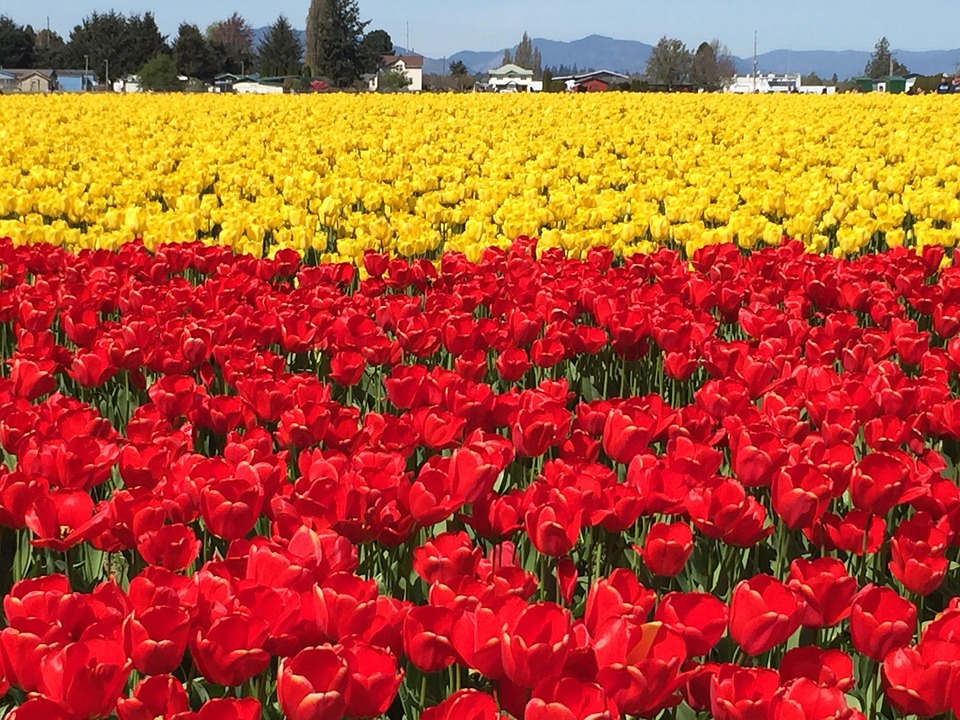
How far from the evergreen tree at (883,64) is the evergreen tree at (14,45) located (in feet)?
295

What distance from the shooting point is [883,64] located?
5866 inches

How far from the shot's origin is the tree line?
87.4 metres

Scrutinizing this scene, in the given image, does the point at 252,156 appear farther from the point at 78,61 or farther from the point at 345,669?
the point at 78,61

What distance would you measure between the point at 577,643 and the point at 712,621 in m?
0.23

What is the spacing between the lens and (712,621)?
189cm

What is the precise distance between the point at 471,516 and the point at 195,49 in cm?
10316

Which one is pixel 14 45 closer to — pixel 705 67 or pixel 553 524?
pixel 705 67

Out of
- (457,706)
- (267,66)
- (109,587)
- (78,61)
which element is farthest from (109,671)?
(78,61)

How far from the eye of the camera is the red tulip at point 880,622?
195 cm

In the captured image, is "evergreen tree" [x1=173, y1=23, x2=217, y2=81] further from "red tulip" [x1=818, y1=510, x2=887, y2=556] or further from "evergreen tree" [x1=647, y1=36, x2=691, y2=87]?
"red tulip" [x1=818, y1=510, x2=887, y2=556]

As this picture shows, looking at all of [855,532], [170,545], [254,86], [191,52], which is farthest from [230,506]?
[191,52]

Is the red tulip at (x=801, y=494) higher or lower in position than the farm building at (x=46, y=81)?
lower

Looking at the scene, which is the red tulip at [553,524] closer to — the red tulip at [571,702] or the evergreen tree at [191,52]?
the red tulip at [571,702]

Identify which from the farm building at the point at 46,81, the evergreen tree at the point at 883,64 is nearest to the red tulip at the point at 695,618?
the farm building at the point at 46,81
